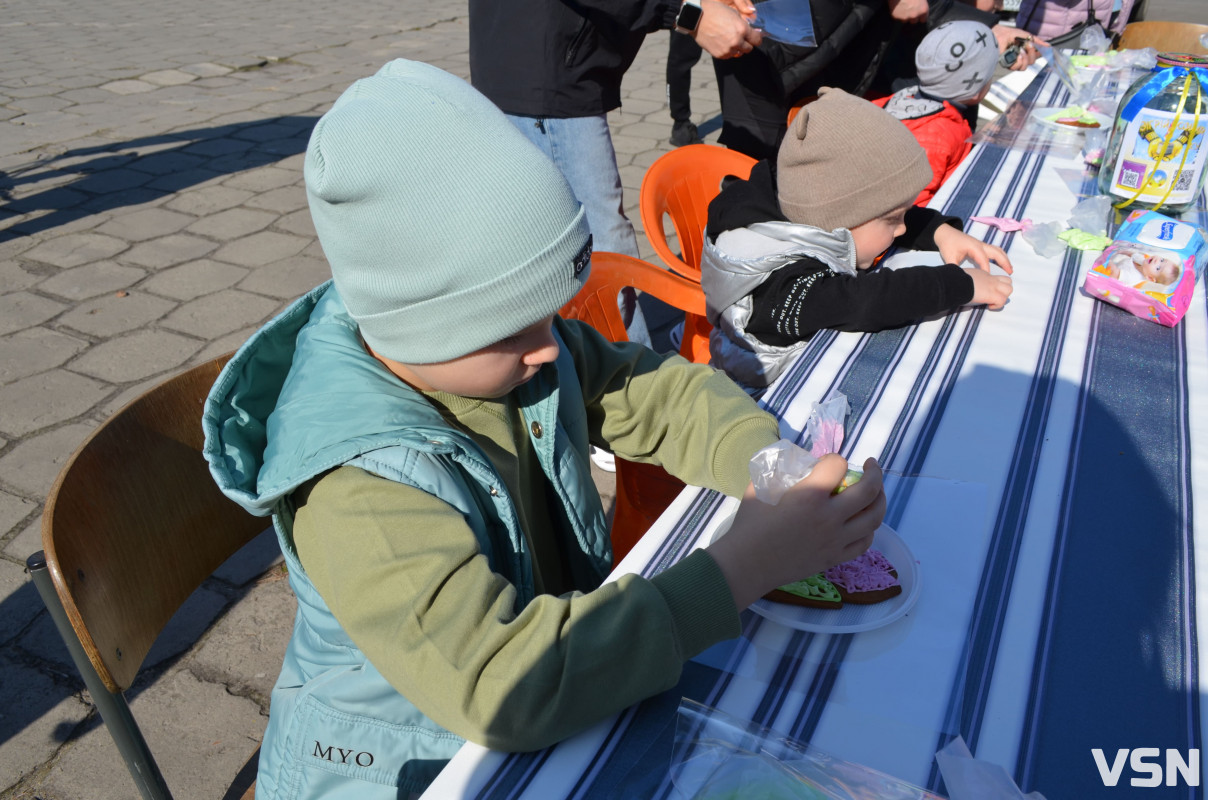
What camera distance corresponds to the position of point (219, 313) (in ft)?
11.8

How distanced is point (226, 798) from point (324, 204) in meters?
1.40

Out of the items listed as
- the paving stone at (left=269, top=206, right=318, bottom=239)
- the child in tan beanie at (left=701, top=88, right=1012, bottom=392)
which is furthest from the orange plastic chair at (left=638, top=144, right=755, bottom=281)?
the paving stone at (left=269, top=206, right=318, bottom=239)

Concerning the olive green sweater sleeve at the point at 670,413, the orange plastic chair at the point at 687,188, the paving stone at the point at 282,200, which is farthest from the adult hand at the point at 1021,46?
the paving stone at the point at 282,200

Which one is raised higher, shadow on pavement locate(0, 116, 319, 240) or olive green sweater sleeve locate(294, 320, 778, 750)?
olive green sweater sleeve locate(294, 320, 778, 750)

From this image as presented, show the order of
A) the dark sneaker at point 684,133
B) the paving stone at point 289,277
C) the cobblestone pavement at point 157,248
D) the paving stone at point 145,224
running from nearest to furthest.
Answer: the cobblestone pavement at point 157,248 → the paving stone at point 289,277 → the paving stone at point 145,224 → the dark sneaker at point 684,133

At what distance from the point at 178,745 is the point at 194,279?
2.59 m

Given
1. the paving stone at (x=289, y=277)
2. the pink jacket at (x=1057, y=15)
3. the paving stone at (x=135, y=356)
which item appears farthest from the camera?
the pink jacket at (x=1057, y=15)

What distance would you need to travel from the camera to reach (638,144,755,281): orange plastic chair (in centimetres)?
237

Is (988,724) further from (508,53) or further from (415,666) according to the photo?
(508,53)

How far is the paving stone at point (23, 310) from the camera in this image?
3506mm

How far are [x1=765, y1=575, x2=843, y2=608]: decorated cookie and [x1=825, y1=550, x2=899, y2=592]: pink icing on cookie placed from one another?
2 centimetres

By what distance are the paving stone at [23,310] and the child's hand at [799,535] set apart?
363 cm

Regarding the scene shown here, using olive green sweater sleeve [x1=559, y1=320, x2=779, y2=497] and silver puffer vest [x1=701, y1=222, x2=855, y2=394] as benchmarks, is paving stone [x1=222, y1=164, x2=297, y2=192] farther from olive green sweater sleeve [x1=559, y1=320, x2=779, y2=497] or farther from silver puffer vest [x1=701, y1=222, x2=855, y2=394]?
olive green sweater sleeve [x1=559, y1=320, x2=779, y2=497]

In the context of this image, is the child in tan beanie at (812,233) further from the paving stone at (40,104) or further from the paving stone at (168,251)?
the paving stone at (40,104)
